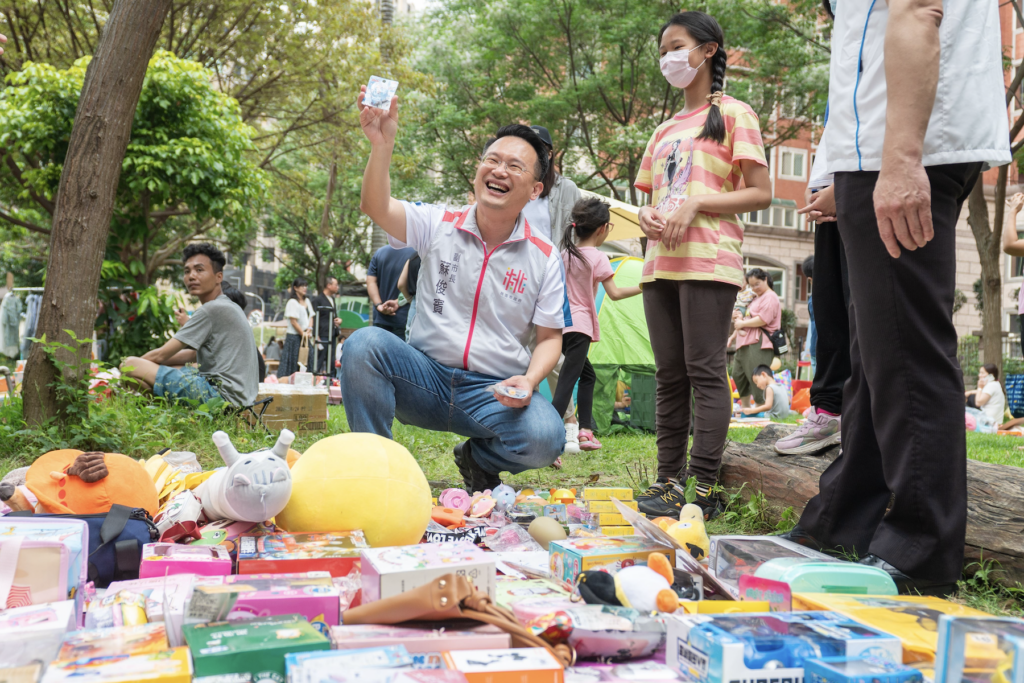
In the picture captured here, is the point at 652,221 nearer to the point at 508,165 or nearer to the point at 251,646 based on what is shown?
the point at 508,165

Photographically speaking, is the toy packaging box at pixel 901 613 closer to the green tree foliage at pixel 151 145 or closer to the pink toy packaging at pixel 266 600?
the pink toy packaging at pixel 266 600

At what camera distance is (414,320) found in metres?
2.91

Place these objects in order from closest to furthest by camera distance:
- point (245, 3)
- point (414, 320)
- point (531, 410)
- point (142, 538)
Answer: point (142, 538)
point (531, 410)
point (414, 320)
point (245, 3)

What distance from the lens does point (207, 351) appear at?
193 inches

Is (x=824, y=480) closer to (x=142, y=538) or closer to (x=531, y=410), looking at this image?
(x=531, y=410)

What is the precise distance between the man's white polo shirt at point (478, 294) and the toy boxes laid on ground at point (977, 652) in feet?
5.89

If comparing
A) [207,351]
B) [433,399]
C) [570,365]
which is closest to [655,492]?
[433,399]

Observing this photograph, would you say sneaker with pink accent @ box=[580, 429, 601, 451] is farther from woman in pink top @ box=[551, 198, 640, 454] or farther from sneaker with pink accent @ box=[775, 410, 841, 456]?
sneaker with pink accent @ box=[775, 410, 841, 456]

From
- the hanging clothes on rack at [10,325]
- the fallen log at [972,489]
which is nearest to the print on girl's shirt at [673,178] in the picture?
the fallen log at [972,489]

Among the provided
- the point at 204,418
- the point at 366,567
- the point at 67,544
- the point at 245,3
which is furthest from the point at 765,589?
the point at 245,3

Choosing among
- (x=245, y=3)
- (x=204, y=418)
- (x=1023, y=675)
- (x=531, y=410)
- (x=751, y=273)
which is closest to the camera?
(x=1023, y=675)

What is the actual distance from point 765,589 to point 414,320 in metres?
1.66

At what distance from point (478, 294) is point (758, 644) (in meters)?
1.78

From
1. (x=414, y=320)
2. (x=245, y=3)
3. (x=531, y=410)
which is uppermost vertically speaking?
(x=245, y=3)
